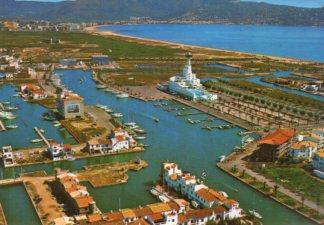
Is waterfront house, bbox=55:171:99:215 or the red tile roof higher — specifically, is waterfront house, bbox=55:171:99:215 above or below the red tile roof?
below

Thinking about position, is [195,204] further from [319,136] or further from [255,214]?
[319,136]

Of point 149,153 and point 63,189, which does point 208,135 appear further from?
point 63,189

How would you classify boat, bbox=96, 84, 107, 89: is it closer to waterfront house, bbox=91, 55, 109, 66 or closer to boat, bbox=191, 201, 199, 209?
waterfront house, bbox=91, 55, 109, 66

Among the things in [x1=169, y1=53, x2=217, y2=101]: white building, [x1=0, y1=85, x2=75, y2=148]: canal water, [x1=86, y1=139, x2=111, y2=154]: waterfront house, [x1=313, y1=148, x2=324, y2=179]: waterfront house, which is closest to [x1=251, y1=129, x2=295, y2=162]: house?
[x1=313, y1=148, x2=324, y2=179]: waterfront house

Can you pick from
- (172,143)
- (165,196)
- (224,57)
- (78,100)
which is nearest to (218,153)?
(172,143)

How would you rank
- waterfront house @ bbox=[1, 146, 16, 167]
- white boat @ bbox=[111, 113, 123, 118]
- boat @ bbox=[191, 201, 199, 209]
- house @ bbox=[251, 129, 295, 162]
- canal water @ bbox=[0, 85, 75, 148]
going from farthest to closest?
white boat @ bbox=[111, 113, 123, 118] → canal water @ bbox=[0, 85, 75, 148] → house @ bbox=[251, 129, 295, 162] → waterfront house @ bbox=[1, 146, 16, 167] → boat @ bbox=[191, 201, 199, 209]

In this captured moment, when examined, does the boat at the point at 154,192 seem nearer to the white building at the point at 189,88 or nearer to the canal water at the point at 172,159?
the canal water at the point at 172,159

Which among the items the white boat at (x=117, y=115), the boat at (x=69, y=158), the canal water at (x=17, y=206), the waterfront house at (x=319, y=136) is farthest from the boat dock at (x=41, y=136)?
the waterfront house at (x=319, y=136)
